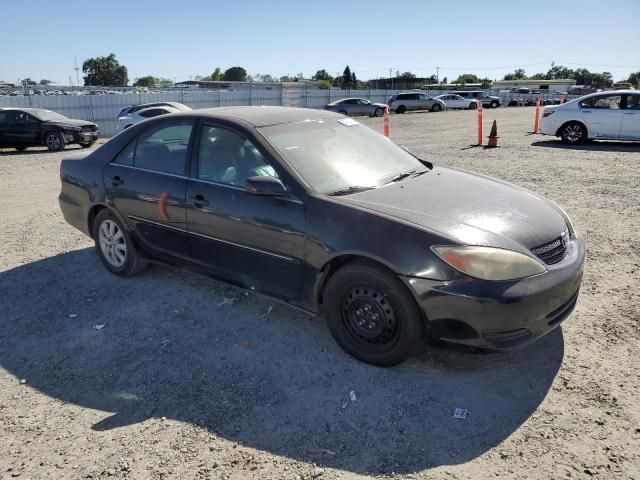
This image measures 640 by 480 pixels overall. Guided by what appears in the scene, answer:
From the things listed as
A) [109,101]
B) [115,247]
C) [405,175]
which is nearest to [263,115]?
[405,175]

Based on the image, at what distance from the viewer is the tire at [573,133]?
13422mm

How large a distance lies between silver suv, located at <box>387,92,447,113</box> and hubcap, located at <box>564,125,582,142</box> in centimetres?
2331

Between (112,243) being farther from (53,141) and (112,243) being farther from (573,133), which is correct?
(53,141)

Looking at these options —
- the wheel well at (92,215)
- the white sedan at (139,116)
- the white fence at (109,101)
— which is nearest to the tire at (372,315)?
the wheel well at (92,215)

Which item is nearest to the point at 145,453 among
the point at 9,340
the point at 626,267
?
the point at 9,340

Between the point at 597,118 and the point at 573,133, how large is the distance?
2.29 feet

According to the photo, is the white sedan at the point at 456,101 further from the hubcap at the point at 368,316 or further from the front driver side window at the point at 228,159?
the hubcap at the point at 368,316

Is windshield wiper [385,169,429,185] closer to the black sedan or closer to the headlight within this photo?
the black sedan

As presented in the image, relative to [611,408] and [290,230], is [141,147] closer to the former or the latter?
[290,230]

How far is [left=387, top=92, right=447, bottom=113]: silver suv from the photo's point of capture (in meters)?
36.1

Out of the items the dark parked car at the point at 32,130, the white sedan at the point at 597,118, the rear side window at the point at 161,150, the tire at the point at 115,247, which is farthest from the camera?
the dark parked car at the point at 32,130

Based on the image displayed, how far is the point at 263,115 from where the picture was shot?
416 cm

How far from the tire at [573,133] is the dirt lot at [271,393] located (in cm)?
990

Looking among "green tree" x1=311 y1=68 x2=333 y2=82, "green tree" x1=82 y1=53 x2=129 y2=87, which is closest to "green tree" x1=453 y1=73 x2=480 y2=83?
"green tree" x1=311 y1=68 x2=333 y2=82
